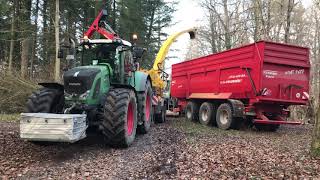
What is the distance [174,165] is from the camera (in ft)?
22.2

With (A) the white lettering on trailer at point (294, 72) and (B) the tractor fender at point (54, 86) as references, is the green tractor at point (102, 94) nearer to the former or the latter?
(B) the tractor fender at point (54, 86)

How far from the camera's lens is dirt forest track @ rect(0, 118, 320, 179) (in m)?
6.13

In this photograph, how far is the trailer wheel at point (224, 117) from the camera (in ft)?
42.2

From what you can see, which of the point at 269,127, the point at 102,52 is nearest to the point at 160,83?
the point at 269,127

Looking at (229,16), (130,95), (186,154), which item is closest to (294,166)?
(186,154)

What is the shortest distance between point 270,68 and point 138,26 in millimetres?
22747

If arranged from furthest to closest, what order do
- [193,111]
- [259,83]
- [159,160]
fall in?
[193,111], [259,83], [159,160]

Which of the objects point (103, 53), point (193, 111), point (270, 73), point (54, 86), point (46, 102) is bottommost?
point (193, 111)

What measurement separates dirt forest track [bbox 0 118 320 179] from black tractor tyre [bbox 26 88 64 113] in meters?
0.83

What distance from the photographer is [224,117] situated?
13484mm

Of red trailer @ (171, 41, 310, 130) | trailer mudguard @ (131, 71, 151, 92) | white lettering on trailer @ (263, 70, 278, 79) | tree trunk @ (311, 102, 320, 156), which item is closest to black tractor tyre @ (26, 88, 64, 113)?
trailer mudguard @ (131, 71, 151, 92)

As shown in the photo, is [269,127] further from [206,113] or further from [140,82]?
[140,82]

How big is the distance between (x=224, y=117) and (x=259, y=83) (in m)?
2.07

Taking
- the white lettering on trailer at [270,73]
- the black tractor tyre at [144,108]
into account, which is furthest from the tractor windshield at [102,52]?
the white lettering on trailer at [270,73]
